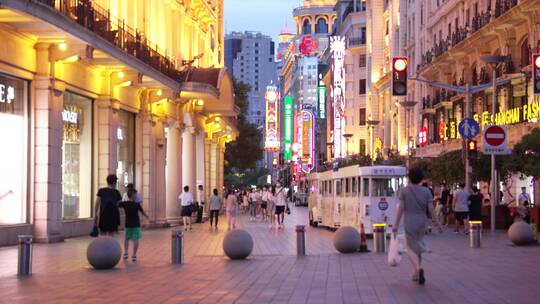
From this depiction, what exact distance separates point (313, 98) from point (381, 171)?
513ft

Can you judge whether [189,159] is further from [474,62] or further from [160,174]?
[474,62]

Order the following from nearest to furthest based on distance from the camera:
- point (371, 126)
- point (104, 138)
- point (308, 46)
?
point (104, 138) → point (371, 126) → point (308, 46)

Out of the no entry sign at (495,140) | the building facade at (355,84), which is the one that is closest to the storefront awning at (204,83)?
the no entry sign at (495,140)

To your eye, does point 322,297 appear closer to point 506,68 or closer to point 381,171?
point 381,171

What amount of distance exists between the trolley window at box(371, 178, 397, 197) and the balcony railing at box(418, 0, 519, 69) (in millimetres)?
17829

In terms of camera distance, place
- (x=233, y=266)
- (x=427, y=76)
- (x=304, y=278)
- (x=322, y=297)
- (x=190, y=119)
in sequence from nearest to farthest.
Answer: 1. (x=322, y=297)
2. (x=304, y=278)
3. (x=233, y=266)
4. (x=190, y=119)
5. (x=427, y=76)

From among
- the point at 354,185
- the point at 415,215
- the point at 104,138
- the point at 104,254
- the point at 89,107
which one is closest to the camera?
the point at 415,215

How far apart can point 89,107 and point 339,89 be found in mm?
87354

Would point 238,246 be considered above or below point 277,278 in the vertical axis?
above

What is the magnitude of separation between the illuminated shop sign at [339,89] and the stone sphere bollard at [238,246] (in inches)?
3775

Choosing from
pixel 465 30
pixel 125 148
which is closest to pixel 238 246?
pixel 125 148

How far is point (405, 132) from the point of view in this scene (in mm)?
82125

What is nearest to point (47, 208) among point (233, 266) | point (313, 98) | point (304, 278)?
point (233, 266)

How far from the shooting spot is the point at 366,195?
3400cm
